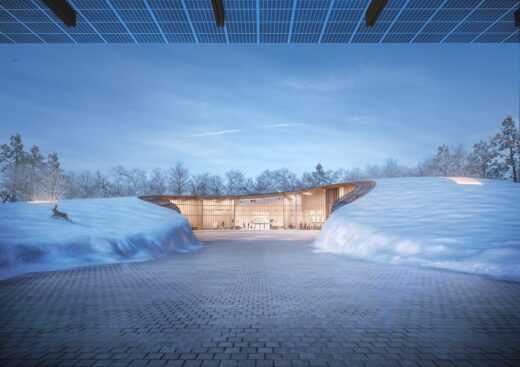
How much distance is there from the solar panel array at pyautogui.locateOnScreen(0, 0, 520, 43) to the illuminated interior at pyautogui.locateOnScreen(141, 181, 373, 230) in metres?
26.3

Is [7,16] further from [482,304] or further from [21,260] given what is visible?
[482,304]

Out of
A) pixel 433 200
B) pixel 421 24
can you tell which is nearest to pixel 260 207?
pixel 433 200

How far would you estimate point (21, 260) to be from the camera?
355 inches

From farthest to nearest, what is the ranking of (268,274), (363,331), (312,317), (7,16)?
(268,274) < (7,16) < (312,317) < (363,331)

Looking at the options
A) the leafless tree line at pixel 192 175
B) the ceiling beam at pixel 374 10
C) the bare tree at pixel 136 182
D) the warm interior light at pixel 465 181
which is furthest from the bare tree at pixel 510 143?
the bare tree at pixel 136 182

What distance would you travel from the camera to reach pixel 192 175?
2889 inches

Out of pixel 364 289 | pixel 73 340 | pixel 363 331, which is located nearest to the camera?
pixel 73 340

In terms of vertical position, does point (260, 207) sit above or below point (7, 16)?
below

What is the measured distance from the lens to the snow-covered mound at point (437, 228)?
9.04 meters

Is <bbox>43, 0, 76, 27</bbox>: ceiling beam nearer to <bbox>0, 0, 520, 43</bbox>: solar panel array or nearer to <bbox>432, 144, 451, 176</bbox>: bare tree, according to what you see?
<bbox>0, 0, 520, 43</bbox>: solar panel array

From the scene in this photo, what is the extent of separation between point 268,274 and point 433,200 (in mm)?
13052

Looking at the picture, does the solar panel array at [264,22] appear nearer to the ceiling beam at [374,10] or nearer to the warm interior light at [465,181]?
the ceiling beam at [374,10]

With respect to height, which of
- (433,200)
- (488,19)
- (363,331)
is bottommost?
(363,331)

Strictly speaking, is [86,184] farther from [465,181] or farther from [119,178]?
[465,181]
